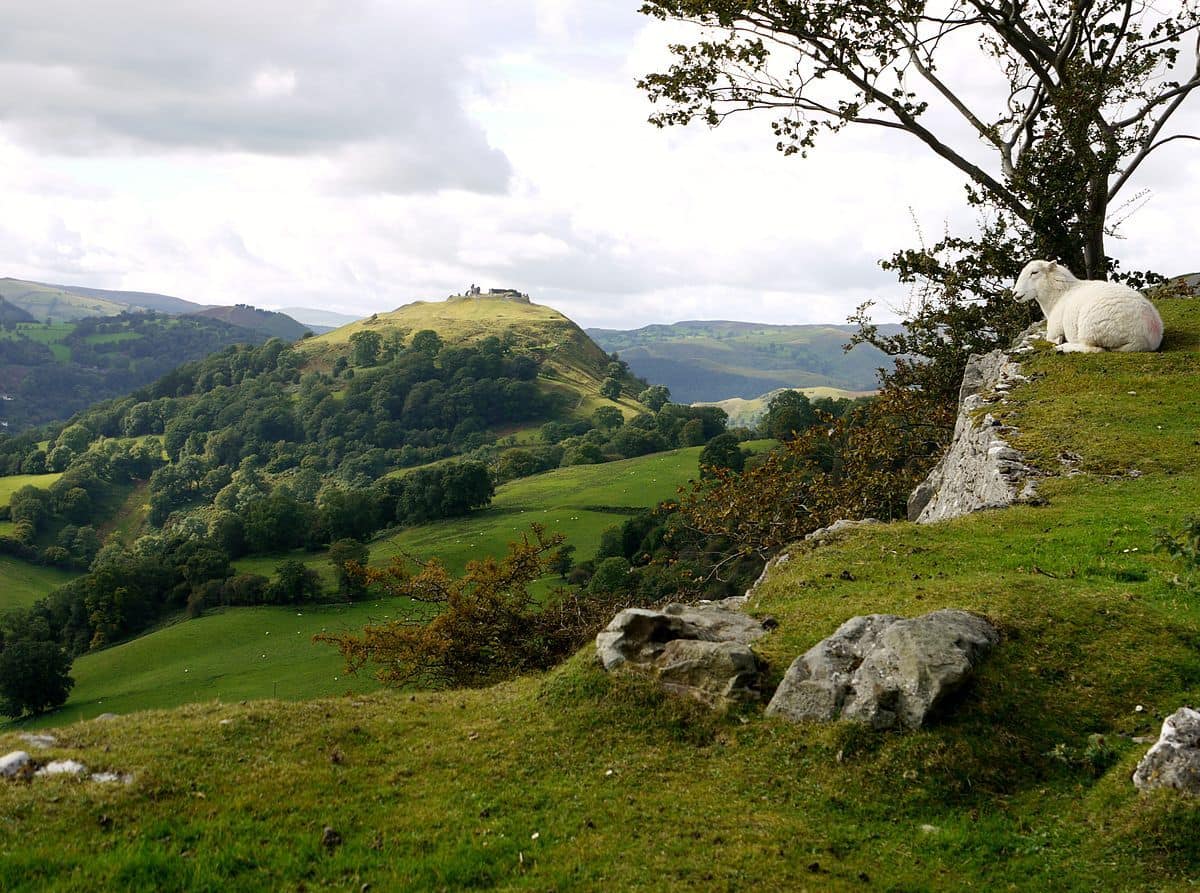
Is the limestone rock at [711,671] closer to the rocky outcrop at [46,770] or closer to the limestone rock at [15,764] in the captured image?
the rocky outcrop at [46,770]

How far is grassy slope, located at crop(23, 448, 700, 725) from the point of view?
62312mm

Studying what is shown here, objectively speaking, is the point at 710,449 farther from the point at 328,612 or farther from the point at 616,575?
the point at 328,612

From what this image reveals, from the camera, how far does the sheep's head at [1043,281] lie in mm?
24141

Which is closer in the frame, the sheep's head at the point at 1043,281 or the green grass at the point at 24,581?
the sheep's head at the point at 1043,281

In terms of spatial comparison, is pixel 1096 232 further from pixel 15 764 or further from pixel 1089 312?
pixel 15 764

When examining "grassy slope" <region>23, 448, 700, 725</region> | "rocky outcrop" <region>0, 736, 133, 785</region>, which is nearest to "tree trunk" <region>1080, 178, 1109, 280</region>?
"grassy slope" <region>23, 448, 700, 725</region>

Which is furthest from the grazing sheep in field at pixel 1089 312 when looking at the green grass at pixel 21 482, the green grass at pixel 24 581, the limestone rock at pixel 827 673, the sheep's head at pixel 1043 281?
the green grass at pixel 21 482

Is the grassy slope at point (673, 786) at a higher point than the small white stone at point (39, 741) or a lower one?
higher

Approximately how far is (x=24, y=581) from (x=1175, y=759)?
500 ft

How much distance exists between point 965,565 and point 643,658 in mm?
6314

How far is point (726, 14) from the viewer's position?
84.3 ft

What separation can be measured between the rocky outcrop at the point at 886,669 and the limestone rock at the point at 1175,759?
1991 mm

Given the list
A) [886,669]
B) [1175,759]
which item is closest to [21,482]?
[886,669]

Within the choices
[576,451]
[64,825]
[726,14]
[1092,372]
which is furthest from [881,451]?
[576,451]
